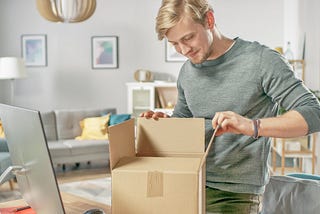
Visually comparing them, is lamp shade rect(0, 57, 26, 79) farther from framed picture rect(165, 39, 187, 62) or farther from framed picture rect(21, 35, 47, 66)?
framed picture rect(165, 39, 187, 62)

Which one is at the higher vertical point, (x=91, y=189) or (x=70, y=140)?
(x=70, y=140)

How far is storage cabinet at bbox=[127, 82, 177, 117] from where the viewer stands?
656 centimetres

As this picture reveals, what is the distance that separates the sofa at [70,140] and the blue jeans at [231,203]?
407cm

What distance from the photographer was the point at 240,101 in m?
1.42

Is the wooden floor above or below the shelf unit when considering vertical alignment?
below


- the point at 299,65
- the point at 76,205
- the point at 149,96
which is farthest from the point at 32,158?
the point at 149,96

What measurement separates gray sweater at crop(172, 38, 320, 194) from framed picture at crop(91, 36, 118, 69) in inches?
218

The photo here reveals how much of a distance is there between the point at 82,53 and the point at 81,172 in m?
2.10

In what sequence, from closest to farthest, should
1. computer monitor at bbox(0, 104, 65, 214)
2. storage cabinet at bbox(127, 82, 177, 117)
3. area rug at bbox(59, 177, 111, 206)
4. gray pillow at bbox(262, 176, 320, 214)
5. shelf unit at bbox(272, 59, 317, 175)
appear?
computer monitor at bbox(0, 104, 65, 214)
gray pillow at bbox(262, 176, 320, 214)
area rug at bbox(59, 177, 111, 206)
shelf unit at bbox(272, 59, 317, 175)
storage cabinet at bbox(127, 82, 177, 117)

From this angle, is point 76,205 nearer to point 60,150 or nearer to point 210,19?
point 210,19

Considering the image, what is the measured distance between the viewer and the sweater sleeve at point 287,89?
4.06ft

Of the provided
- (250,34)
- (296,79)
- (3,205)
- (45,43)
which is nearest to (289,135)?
(296,79)

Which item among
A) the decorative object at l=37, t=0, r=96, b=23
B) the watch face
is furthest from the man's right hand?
the watch face

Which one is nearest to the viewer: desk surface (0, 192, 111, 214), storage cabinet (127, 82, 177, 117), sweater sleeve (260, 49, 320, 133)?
sweater sleeve (260, 49, 320, 133)
